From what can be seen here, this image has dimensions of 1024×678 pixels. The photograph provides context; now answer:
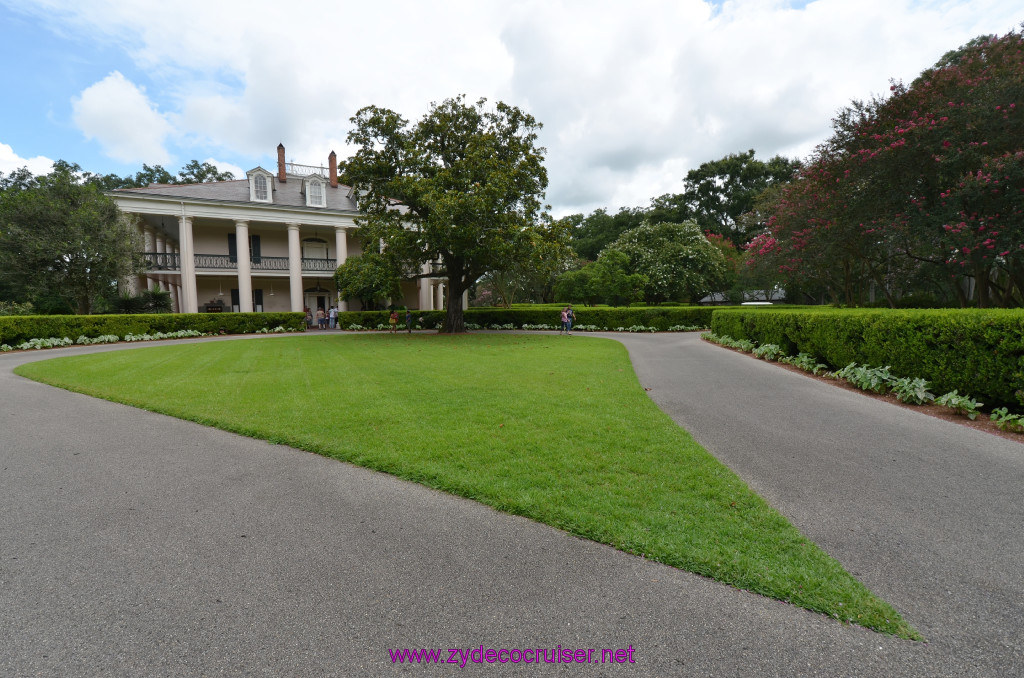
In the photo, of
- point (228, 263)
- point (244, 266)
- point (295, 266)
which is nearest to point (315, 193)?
point (295, 266)

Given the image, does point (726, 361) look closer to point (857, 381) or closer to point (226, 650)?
point (857, 381)

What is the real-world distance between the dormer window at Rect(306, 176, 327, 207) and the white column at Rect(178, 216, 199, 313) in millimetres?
6813

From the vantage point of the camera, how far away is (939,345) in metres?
6.56

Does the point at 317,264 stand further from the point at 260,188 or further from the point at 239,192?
the point at 239,192

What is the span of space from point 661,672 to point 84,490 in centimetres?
468

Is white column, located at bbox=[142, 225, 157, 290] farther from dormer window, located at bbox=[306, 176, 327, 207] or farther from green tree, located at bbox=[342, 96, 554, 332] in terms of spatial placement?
green tree, located at bbox=[342, 96, 554, 332]

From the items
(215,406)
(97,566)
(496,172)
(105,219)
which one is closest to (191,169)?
(105,219)

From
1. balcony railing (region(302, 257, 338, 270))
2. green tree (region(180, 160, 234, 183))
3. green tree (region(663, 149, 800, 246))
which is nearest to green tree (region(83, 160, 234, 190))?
green tree (region(180, 160, 234, 183))

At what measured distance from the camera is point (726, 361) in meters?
11.3

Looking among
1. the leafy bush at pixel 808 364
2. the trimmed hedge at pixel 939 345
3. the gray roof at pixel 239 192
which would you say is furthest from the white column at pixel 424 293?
the trimmed hedge at pixel 939 345

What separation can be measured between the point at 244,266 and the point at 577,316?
807 inches

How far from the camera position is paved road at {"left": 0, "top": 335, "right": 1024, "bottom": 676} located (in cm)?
199

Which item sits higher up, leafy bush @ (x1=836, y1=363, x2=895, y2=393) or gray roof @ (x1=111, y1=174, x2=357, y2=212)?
gray roof @ (x1=111, y1=174, x2=357, y2=212)

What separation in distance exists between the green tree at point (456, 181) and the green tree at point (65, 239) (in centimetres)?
1129
